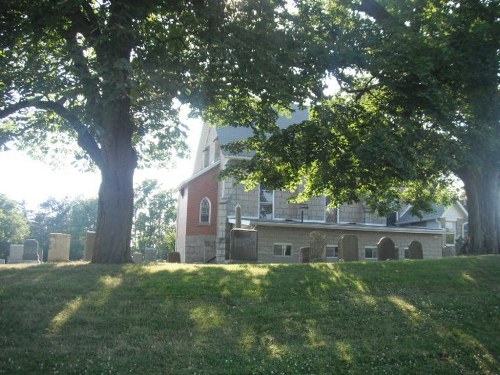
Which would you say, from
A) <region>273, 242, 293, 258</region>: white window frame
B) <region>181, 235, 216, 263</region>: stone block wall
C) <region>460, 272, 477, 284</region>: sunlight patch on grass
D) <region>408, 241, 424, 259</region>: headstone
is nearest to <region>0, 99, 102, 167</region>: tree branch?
<region>460, 272, 477, 284</region>: sunlight patch on grass

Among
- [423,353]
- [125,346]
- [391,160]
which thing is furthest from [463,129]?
[125,346]

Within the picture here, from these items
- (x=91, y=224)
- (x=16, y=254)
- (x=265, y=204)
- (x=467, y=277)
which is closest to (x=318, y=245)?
(x=467, y=277)

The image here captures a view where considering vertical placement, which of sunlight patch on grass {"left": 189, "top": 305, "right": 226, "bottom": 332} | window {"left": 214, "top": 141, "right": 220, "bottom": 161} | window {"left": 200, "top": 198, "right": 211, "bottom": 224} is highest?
window {"left": 214, "top": 141, "right": 220, "bottom": 161}

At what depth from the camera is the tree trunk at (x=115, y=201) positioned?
1437cm

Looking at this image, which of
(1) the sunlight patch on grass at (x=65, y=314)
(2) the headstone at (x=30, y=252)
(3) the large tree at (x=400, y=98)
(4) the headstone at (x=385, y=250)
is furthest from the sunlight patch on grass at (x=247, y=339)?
(2) the headstone at (x=30, y=252)

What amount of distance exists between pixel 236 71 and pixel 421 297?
7.52 metres

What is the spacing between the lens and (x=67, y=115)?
1427cm

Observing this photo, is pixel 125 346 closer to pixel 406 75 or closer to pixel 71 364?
pixel 71 364

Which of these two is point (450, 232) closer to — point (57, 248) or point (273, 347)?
point (57, 248)

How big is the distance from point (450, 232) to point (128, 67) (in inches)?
1332

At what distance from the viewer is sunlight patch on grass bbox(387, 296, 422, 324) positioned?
31.9 feet

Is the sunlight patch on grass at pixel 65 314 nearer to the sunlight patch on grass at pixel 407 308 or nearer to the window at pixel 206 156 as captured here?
the sunlight patch on grass at pixel 407 308

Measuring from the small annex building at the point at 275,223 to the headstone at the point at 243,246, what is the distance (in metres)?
9.94

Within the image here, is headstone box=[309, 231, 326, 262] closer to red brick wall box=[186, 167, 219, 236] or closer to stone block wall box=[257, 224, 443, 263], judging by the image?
stone block wall box=[257, 224, 443, 263]
